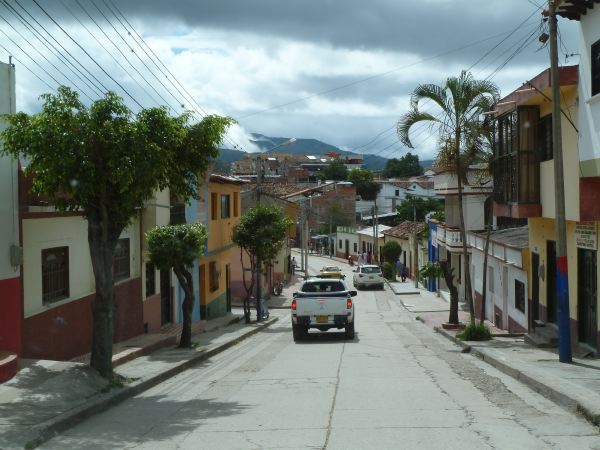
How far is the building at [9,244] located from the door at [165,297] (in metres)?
11.7

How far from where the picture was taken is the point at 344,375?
1423 centimetres

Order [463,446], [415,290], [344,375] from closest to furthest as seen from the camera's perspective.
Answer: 1. [463,446]
2. [344,375]
3. [415,290]

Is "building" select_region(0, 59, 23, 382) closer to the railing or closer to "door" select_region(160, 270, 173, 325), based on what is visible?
"door" select_region(160, 270, 173, 325)

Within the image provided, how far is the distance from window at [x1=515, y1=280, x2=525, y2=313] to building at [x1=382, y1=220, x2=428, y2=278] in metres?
27.2

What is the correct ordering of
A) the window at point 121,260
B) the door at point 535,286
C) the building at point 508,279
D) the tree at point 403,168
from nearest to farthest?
the window at point 121,260, the door at point 535,286, the building at point 508,279, the tree at point 403,168

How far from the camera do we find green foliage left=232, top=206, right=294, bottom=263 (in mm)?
31484

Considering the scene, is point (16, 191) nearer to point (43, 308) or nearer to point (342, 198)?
point (43, 308)

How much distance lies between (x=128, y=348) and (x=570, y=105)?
11.2 metres

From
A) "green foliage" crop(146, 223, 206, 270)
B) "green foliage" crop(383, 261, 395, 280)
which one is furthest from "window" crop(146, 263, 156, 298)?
"green foliage" crop(383, 261, 395, 280)

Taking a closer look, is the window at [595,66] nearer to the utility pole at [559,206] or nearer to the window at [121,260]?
the utility pole at [559,206]

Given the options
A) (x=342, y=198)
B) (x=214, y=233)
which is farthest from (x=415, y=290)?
(x=342, y=198)

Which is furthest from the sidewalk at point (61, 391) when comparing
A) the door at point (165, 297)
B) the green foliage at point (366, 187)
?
the green foliage at point (366, 187)

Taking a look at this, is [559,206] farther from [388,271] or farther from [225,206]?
[388,271]

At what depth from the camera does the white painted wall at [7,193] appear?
1271 cm
